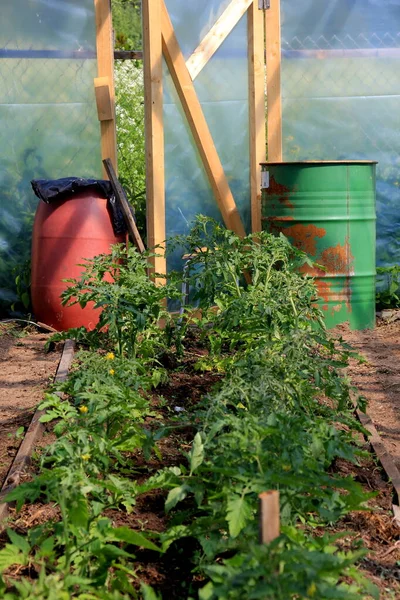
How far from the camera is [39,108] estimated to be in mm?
6996

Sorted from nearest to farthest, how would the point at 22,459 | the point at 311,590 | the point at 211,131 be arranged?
the point at 311,590, the point at 22,459, the point at 211,131

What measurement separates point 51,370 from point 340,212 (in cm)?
240

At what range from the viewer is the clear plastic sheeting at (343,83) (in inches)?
276

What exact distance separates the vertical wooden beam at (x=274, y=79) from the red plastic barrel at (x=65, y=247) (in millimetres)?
1469

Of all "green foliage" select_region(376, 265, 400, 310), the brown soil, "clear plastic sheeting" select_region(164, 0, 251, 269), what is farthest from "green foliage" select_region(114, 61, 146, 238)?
the brown soil

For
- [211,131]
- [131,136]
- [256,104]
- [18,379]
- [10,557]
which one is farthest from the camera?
[131,136]

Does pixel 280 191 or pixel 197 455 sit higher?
pixel 280 191

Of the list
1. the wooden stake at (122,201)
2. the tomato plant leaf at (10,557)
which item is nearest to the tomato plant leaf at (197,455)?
the tomato plant leaf at (10,557)

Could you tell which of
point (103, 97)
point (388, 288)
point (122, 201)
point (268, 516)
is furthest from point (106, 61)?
point (268, 516)

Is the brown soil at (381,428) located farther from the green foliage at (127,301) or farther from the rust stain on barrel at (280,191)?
the green foliage at (127,301)

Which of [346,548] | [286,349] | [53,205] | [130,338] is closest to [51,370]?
[130,338]

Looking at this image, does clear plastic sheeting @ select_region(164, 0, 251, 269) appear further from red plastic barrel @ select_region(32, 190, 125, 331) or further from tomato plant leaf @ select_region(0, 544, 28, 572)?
tomato plant leaf @ select_region(0, 544, 28, 572)

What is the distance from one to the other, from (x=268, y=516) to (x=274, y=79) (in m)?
5.63

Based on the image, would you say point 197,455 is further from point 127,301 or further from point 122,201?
point 122,201
